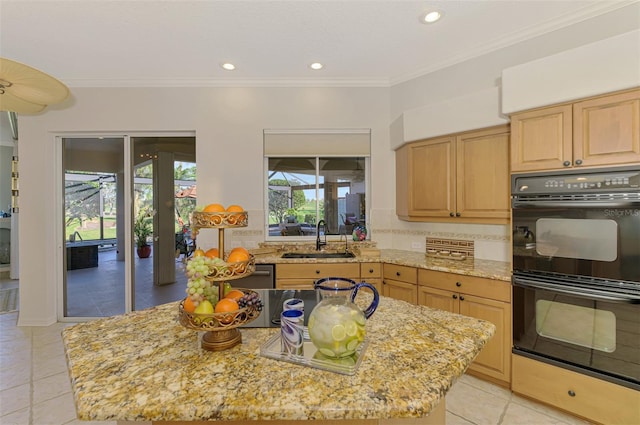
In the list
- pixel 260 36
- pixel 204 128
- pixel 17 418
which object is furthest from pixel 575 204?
pixel 17 418

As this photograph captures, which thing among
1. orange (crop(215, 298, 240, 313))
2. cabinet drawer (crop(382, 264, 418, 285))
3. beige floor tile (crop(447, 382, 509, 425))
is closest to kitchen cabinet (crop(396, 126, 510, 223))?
cabinet drawer (crop(382, 264, 418, 285))

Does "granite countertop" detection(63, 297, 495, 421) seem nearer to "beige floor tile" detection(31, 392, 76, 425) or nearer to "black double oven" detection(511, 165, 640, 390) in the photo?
"black double oven" detection(511, 165, 640, 390)

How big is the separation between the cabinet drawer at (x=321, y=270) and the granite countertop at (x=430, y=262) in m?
0.05

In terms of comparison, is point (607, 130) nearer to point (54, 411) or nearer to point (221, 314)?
point (221, 314)

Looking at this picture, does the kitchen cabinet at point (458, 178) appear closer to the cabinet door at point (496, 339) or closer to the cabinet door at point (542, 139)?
the cabinet door at point (542, 139)

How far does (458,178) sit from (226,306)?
98.3 inches

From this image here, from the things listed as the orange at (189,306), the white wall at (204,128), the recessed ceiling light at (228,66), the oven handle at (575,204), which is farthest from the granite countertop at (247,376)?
the recessed ceiling light at (228,66)

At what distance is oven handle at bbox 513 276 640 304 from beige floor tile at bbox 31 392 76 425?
329 cm

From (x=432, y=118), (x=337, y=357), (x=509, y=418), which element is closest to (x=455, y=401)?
(x=509, y=418)

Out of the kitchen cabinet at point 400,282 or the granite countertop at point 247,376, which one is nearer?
the granite countertop at point 247,376

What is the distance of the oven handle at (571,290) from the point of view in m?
1.74

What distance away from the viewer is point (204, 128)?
3545 mm

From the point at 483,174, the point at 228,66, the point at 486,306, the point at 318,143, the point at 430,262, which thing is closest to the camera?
the point at 486,306

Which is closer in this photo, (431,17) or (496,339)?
(496,339)
